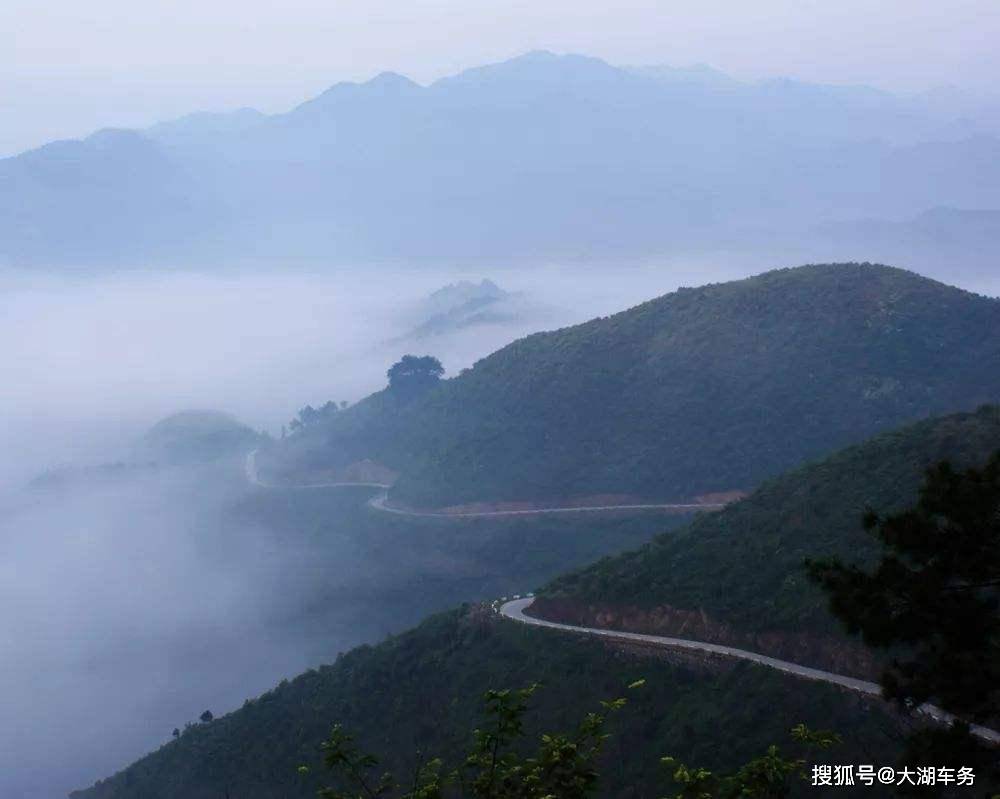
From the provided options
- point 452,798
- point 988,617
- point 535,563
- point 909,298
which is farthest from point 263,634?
point 988,617

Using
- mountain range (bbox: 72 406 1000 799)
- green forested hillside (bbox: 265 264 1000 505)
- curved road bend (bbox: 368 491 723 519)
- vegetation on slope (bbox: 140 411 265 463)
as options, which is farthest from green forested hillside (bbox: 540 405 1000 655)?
vegetation on slope (bbox: 140 411 265 463)

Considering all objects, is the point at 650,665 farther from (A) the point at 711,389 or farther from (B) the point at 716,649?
(A) the point at 711,389

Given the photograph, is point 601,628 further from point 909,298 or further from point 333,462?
point 333,462

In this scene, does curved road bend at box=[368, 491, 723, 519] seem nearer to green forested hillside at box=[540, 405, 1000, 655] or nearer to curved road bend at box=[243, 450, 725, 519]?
curved road bend at box=[243, 450, 725, 519]

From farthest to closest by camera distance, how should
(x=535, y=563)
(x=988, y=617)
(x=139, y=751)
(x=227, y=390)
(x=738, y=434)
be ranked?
(x=227, y=390) < (x=738, y=434) < (x=535, y=563) < (x=139, y=751) < (x=988, y=617)

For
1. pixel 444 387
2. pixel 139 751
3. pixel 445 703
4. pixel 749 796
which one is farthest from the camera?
pixel 444 387
